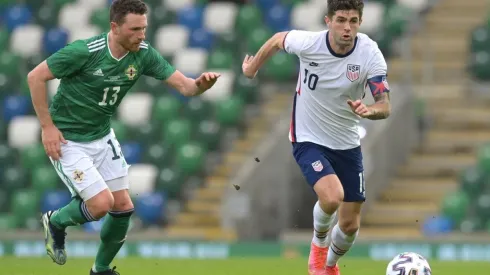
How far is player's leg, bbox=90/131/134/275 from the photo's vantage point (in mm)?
11672

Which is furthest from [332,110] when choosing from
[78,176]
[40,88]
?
[40,88]

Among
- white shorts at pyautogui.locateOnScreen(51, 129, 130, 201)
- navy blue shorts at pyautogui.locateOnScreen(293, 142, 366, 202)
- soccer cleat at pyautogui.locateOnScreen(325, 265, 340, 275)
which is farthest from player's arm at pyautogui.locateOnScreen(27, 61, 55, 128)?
soccer cleat at pyautogui.locateOnScreen(325, 265, 340, 275)

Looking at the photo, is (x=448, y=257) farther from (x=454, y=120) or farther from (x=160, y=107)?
(x=160, y=107)

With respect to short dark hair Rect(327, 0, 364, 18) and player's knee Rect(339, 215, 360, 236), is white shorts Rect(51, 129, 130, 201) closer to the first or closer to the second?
player's knee Rect(339, 215, 360, 236)

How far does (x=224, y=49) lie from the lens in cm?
2338

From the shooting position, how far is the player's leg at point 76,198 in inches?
444

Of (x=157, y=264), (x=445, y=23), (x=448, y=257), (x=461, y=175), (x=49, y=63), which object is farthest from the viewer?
(x=445, y=23)

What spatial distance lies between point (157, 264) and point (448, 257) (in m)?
4.28

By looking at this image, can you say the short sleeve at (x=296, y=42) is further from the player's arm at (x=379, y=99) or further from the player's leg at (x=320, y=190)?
the player's leg at (x=320, y=190)

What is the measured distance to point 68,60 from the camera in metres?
11.2

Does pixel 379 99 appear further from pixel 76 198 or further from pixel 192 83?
pixel 76 198

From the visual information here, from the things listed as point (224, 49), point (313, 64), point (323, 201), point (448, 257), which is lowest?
point (448, 257)

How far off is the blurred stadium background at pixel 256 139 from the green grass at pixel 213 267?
229 centimetres

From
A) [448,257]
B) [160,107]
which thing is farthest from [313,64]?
[160,107]
